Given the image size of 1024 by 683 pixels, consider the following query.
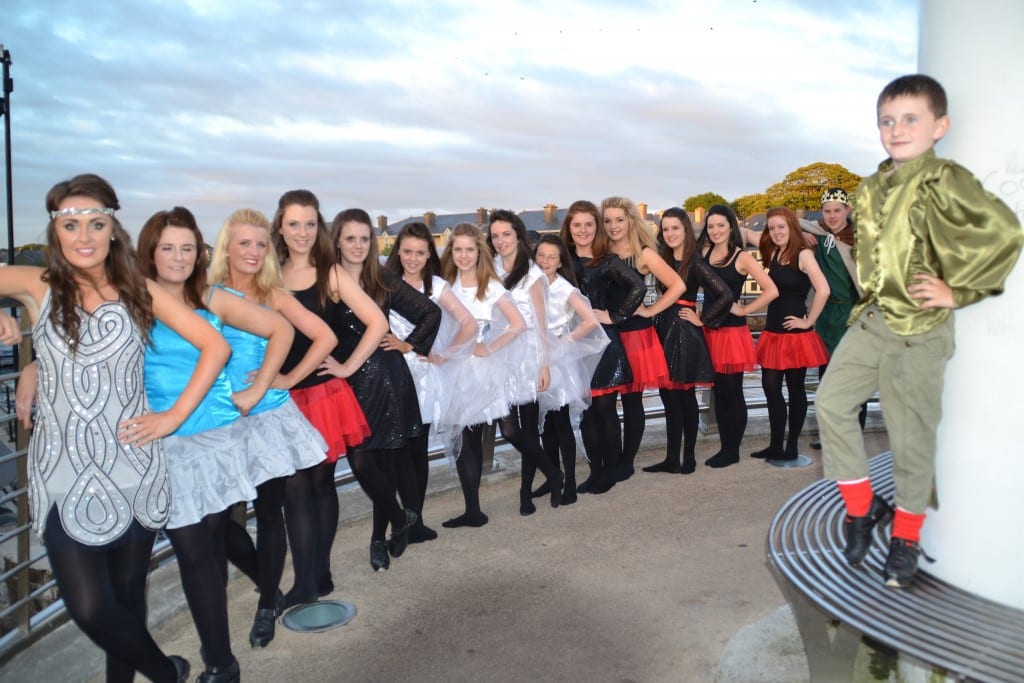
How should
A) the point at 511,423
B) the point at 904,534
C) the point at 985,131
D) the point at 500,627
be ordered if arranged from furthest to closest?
1. the point at 511,423
2. the point at 500,627
3. the point at 904,534
4. the point at 985,131

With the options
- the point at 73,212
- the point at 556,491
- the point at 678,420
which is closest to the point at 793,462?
the point at 678,420

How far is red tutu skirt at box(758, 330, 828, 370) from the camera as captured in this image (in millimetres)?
6414

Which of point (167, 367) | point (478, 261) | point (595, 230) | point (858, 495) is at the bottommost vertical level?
point (858, 495)

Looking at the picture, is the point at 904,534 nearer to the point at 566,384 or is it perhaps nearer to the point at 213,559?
the point at 213,559

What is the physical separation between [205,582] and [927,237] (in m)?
2.80

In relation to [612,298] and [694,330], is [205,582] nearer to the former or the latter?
[612,298]

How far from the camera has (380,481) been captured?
14.6ft

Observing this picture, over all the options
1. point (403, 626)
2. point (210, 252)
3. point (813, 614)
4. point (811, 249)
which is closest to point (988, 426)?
point (813, 614)

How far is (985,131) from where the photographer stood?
8.24ft

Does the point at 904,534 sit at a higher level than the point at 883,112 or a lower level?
lower

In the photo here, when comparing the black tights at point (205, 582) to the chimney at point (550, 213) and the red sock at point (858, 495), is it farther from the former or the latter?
the chimney at point (550, 213)

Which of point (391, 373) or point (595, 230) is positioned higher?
point (595, 230)

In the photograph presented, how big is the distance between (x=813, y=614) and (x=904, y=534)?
1.33 ft

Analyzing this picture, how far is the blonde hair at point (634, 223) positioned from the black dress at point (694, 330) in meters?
0.46
